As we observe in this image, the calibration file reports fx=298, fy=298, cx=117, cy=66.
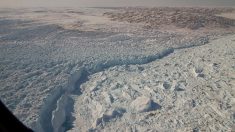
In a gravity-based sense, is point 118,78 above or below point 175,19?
below

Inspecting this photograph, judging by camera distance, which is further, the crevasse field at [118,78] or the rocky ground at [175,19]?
the rocky ground at [175,19]

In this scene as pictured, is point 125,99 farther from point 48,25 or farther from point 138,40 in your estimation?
point 48,25

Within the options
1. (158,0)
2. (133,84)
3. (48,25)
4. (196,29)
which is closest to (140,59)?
(133,84)

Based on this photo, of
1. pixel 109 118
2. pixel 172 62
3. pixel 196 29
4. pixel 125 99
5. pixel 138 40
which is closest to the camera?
pixel 109 118

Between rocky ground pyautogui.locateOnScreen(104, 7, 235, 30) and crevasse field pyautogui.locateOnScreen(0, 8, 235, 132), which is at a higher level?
rocky ground pyautogui.locateOnScreen(104, 7, 235, 30)

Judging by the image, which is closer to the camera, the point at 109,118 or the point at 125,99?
the point at 109,118

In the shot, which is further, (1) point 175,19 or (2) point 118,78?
(1) point 175,19

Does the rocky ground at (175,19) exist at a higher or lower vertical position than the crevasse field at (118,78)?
higher

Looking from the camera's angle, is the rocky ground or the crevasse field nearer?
the crevasse field
